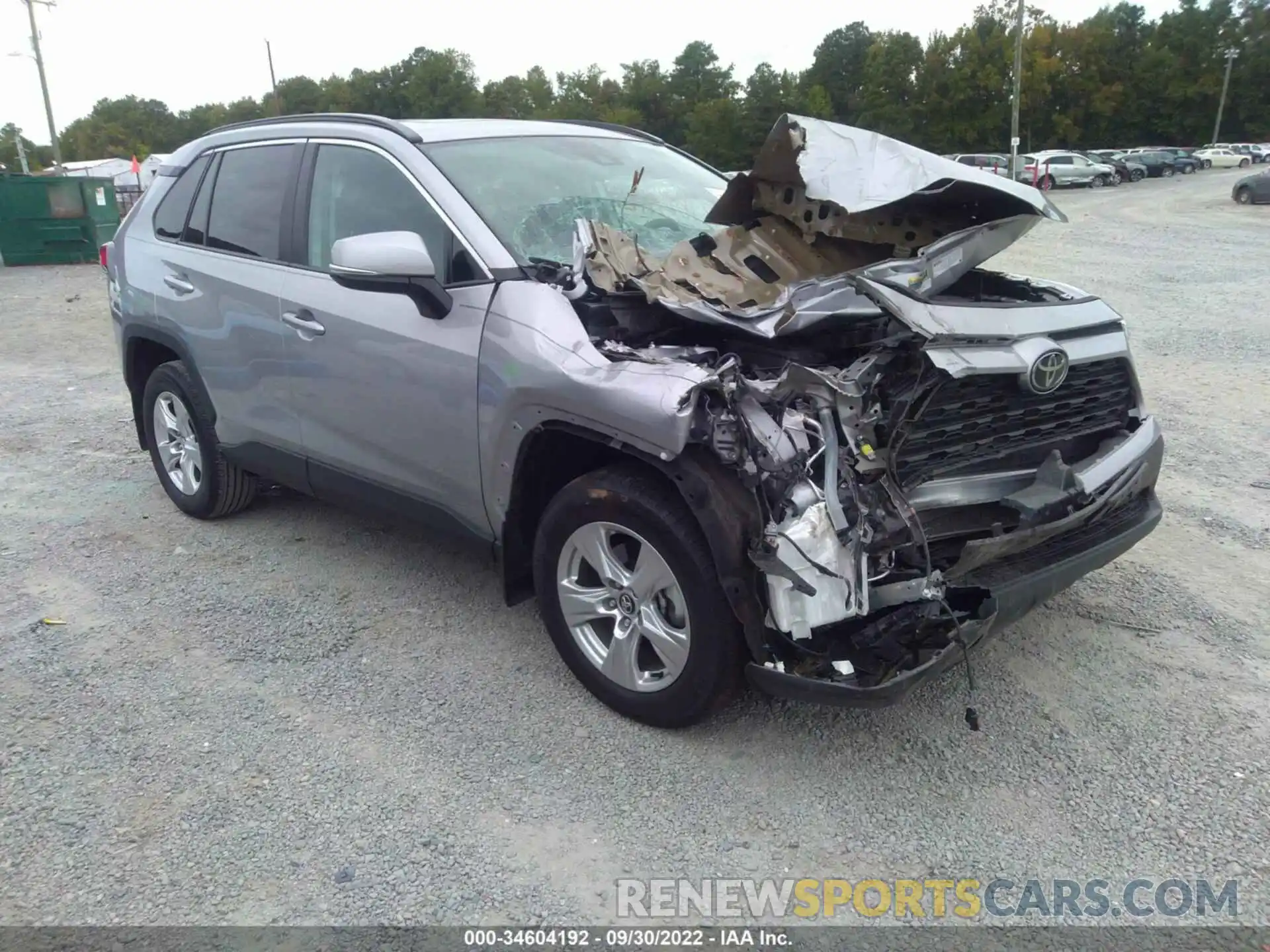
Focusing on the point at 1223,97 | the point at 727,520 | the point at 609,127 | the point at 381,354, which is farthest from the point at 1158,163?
the point at 727,520

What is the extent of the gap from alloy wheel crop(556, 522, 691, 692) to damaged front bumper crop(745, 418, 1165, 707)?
33 centimetres

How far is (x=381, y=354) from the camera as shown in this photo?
145 inches

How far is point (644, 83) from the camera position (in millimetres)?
88438

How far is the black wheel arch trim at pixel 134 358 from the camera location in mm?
4758

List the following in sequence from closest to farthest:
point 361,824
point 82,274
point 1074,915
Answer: point 1074,915 → point 361,824 → point 82,274

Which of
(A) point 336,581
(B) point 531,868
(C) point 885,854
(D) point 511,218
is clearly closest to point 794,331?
(D) point 511,218

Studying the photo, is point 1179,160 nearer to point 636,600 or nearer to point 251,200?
point 251,200

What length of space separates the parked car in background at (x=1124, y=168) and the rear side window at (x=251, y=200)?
155 ft

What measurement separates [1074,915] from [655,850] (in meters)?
1.10

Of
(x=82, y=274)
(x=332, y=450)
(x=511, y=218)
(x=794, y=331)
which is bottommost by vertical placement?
(x=82, y=274)

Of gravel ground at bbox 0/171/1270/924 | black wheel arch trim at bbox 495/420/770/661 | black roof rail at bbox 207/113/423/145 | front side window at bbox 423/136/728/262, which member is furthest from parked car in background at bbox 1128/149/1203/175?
black wheel arch trim at bbox 495/420/770/661

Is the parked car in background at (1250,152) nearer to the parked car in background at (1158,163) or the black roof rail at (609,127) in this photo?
the parked car in background at (1158,163)

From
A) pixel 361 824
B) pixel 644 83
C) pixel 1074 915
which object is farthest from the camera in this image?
pixel 644 83

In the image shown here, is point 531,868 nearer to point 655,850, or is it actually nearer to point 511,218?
point 655,850
